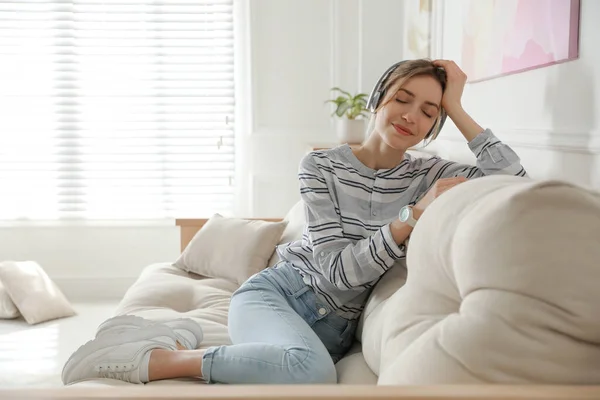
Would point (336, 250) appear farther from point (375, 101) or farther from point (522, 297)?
point (522, 297)

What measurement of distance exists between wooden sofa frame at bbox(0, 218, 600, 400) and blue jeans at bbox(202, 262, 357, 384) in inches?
28.2

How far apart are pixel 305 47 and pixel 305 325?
3.00m

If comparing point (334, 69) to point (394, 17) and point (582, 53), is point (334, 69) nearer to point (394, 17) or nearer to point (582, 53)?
point (394, 17)

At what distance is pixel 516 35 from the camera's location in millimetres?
2096

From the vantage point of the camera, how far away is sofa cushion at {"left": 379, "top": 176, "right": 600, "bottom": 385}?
946 mm

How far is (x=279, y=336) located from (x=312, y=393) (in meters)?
0.84

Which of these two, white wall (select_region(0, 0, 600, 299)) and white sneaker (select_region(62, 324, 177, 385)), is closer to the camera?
white sneaker (select_region(62, 324, 177, 385))

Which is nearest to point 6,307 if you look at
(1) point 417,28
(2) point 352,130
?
(2) point 352,130

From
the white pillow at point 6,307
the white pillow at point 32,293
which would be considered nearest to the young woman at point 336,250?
the white pillow at point 32,293

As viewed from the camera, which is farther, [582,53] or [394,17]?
[394,17]

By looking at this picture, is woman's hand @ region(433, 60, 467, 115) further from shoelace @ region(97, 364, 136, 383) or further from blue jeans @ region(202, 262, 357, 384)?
shoelace @ region(97, 364, 136, 383)

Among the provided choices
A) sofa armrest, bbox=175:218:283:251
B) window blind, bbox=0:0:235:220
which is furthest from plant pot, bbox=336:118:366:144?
window blind, bbox=0:0:235:220

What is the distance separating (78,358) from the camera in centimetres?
166

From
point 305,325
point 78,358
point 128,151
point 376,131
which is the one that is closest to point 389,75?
point 376,131
